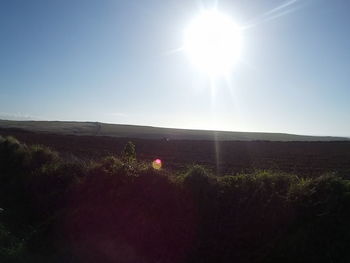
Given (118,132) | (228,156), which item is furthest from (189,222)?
(118,132)

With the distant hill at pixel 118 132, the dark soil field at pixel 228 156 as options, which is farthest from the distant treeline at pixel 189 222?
the distant hill at pixel 118 132

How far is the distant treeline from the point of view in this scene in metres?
7.28

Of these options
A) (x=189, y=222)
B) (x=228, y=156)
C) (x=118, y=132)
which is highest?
(x=118, y=132)

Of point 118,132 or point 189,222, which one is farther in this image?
point 118,132

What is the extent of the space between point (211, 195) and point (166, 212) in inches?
45.4

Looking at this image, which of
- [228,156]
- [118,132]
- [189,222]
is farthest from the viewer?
[118,132]

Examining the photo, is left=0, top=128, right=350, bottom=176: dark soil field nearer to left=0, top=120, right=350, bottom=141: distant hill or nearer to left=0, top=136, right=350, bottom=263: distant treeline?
left=0, top=136, right=350, bottom=263: distant treeline

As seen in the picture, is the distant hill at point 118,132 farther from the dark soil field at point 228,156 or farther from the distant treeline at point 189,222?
the distant treeline at point 189,222

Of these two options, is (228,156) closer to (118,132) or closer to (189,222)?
(189,222)

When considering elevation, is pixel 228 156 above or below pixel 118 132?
below

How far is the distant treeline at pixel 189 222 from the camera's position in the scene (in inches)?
287

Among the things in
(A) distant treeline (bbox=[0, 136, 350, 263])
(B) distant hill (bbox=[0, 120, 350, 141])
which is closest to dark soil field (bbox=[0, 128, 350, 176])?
(A) distant treeline (bbox=[0, 136, 350, 263])

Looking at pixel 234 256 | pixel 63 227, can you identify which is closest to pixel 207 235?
pixel 234 256

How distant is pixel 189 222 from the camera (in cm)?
825
